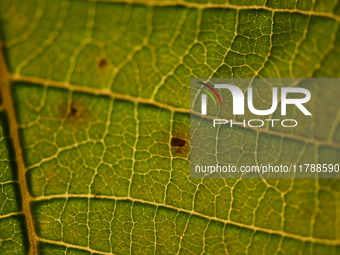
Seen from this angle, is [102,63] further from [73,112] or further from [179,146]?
[179,146]

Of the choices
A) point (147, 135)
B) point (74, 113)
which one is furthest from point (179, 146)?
point (74, 113)

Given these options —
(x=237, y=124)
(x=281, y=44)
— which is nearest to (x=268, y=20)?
(x=281, y=44)

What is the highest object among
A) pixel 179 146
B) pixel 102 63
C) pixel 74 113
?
pixel 102 63

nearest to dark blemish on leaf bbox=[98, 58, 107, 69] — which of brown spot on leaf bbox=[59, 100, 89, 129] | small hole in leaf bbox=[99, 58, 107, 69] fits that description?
small hole in leaf bbox=[99, 58, 107, 69]

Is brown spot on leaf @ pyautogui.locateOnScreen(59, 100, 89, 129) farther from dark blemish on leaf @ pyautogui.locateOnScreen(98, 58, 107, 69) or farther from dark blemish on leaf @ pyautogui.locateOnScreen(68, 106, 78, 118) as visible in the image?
dark blemish on leaf @ pyautogui.locateOnScreen(98, 58, 107, 69)

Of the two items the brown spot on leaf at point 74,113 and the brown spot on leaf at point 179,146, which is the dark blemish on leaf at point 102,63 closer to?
the brown spot on leaf at point 74,113

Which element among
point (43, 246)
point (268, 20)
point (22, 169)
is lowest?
point (43, 246)

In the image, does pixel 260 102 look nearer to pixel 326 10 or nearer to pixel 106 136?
pixel 326 10

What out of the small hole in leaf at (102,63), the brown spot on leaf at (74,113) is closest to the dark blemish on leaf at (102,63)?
the small hole in leaf at (102,63)
